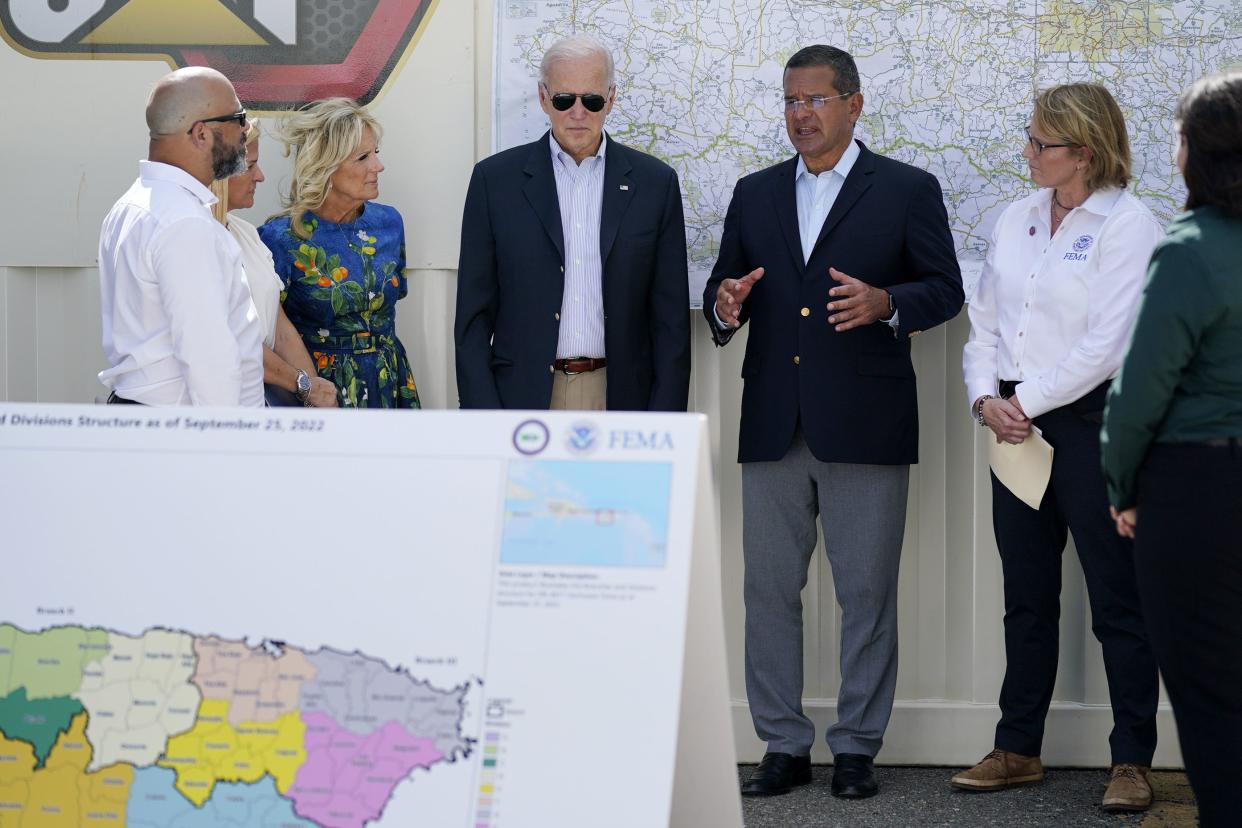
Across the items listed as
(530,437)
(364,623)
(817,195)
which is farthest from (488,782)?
(817,195)

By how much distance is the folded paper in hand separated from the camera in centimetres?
380

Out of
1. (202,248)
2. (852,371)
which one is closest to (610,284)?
(852,371)

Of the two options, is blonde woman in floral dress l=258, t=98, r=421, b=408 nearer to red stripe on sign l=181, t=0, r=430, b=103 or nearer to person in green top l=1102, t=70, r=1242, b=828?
red stripe on sign l=181, t=0, r=430, b=103

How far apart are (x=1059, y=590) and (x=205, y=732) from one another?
256 cm

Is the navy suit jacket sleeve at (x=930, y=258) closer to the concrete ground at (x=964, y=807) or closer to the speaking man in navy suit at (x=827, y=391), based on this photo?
the speaking man in navy suit at (x=827, y=391)

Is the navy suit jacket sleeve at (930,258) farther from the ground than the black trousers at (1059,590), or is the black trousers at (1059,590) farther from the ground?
the navy suit jacket sleeve at (930,258)

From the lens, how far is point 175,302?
120 inches

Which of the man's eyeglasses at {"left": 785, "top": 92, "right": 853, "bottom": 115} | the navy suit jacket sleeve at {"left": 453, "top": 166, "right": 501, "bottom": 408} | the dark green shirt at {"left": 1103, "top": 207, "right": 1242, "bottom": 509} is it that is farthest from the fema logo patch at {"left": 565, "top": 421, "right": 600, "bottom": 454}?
the man's eyeglasses at {"left": 785, "top": 92, "right": 853, "bottom": 115}

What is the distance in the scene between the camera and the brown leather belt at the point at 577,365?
3.99 m

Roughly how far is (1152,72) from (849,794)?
234 centimetres

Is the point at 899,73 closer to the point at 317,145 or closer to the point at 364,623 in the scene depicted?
the point at 317,145

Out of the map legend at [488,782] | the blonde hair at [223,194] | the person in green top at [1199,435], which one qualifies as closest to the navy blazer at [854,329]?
the person in green top at [1199,435]

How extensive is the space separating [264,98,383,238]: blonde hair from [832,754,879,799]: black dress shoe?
2.17 meters

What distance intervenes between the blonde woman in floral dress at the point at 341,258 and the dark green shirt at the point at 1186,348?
216 centimetres
